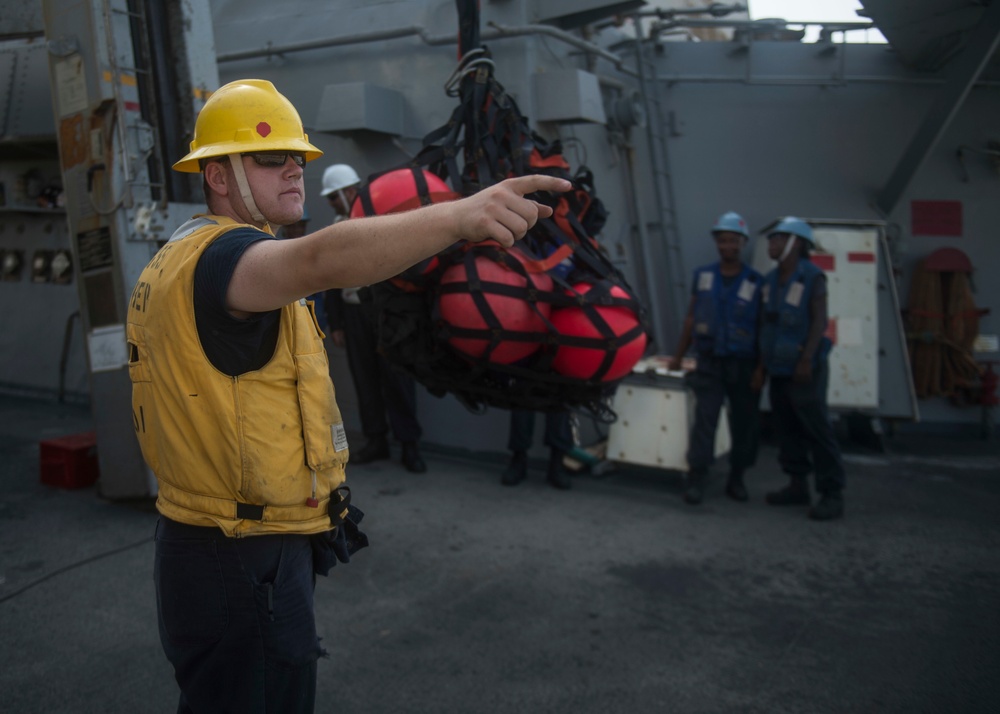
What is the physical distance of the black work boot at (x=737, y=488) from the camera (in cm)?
557

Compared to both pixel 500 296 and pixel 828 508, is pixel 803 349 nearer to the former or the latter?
pixel 828 508

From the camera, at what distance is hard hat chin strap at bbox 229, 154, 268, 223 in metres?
1.83

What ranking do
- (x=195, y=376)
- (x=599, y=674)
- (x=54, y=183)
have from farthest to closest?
(x=54, y=183)
(x=599, y=674)
(x=195, y=376)

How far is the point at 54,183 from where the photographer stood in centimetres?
759

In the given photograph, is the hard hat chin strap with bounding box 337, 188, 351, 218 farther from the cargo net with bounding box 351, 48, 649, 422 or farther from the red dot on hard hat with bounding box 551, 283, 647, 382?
the red dot on hard hat with bounding box 551, 283, 647, 382

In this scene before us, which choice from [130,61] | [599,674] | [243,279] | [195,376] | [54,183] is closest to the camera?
[243,279]

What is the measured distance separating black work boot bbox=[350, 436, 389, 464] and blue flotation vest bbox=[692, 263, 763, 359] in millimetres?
2555

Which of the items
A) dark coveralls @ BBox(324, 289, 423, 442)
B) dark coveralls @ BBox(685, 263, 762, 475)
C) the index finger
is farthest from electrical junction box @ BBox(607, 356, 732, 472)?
the index finger

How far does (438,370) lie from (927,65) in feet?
20.8

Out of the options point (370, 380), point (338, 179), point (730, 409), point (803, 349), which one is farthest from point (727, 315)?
point (338, 179)

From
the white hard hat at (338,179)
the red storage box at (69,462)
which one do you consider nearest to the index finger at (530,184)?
the white hard hat at (338,179)

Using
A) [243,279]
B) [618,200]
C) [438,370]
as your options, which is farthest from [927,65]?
[243,279]

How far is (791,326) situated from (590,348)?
109 inches

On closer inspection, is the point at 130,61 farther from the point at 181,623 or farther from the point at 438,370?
the point at 181,623
